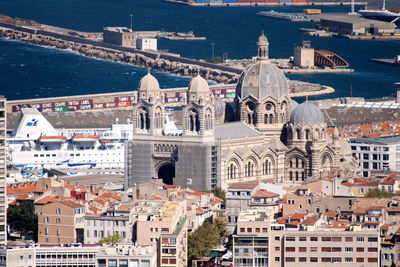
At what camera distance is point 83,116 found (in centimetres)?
15562

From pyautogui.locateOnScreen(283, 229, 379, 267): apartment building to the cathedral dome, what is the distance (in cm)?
3658

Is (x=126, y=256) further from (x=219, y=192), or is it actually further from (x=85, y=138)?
(x=85, y=138)

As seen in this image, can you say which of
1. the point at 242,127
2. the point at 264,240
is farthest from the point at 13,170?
the point at 264,240

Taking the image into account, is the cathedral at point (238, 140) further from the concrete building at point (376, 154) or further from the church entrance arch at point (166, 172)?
the concrete building at point (376, 154)

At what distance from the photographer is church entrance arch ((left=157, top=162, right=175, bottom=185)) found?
122m

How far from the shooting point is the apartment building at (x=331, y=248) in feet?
296

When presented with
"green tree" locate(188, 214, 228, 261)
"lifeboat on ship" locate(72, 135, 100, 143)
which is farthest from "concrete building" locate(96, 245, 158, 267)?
"lifeboat on ship" locate(72, 135, 100, 143)

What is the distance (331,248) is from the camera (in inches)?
3553

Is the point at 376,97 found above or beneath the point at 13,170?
above

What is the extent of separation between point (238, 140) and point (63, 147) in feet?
81.0

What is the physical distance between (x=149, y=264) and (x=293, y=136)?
41473 millimetres

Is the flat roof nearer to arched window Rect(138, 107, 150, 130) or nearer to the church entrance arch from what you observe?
the church entrance arch

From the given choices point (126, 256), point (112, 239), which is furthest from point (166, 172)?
point (126, 256)

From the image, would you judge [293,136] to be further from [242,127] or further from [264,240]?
[264,240]
